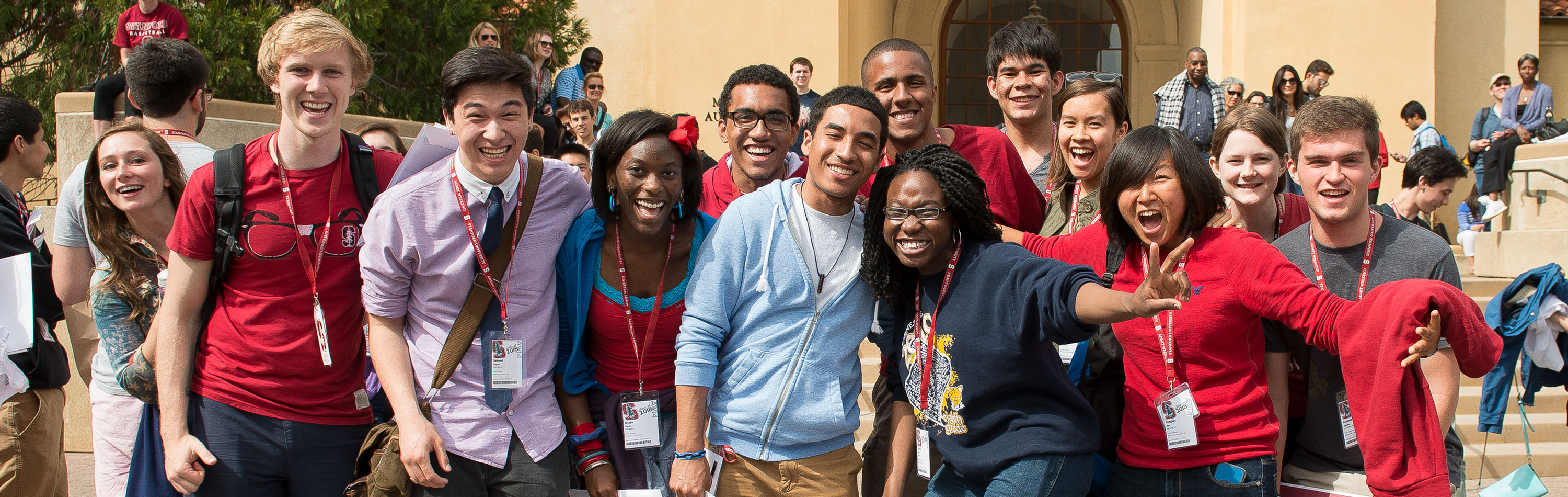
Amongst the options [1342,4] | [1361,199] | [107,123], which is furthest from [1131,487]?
[1342,4]

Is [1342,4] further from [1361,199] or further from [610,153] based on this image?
[610,153]

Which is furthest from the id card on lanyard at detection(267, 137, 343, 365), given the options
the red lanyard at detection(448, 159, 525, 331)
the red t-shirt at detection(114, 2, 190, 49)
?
the red t-shirt at detection(114, 2, 190, 49)

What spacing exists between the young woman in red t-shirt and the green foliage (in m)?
8.29

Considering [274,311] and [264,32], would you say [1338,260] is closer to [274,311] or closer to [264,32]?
[274,311]

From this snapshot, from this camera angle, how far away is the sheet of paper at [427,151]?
2820mm

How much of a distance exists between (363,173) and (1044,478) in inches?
84.3

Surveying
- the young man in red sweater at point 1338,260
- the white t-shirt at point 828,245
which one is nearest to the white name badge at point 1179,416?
the young man in red sweater at point 1338,260

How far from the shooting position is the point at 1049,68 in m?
3.96

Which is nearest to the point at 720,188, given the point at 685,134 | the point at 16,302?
the point at 685,134

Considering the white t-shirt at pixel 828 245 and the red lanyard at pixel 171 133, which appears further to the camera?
the red lanyard at pixel 171 133

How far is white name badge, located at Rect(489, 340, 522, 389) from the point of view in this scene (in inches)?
105

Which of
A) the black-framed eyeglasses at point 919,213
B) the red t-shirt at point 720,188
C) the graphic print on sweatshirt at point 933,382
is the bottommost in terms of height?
the graphic print on sweatshirt at point 933,382

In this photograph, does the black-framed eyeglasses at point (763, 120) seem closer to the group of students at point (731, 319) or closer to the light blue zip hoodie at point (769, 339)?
the group of students at point (731, 319)

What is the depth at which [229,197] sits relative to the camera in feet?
8.82
